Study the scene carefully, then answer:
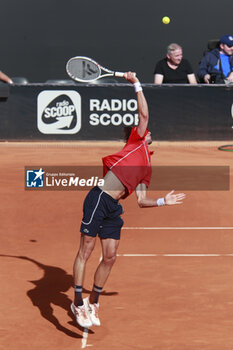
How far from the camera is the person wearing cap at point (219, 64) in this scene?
19.7 metres

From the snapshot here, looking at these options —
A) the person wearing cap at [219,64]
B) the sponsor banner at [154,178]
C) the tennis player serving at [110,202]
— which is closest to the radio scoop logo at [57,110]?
the sponsor banner at [154,178]

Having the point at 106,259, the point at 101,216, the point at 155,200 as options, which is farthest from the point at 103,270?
the point at 155,200

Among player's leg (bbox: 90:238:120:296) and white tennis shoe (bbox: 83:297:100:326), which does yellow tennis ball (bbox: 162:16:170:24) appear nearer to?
player's leg (bbox: 90:238:120:296)

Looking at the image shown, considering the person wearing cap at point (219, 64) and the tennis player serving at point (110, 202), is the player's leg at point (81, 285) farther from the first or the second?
the person wearing cap at point (219, 64)

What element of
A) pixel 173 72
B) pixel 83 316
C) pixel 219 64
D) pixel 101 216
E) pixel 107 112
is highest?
pixel 219 64

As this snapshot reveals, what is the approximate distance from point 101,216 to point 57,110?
1310cm

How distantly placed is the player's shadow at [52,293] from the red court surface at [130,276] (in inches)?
0.4

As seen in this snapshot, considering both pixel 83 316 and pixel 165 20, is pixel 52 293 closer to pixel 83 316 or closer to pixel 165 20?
pixel 83 316

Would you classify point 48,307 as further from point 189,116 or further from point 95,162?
point 189,116

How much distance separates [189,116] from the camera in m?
20.5

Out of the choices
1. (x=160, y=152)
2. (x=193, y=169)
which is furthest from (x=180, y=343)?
(x=160, y=152)

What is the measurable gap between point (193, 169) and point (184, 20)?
11360 millimetres

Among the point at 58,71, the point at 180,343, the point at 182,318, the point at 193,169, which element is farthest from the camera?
the point at 58,71

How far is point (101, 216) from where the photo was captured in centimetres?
714
